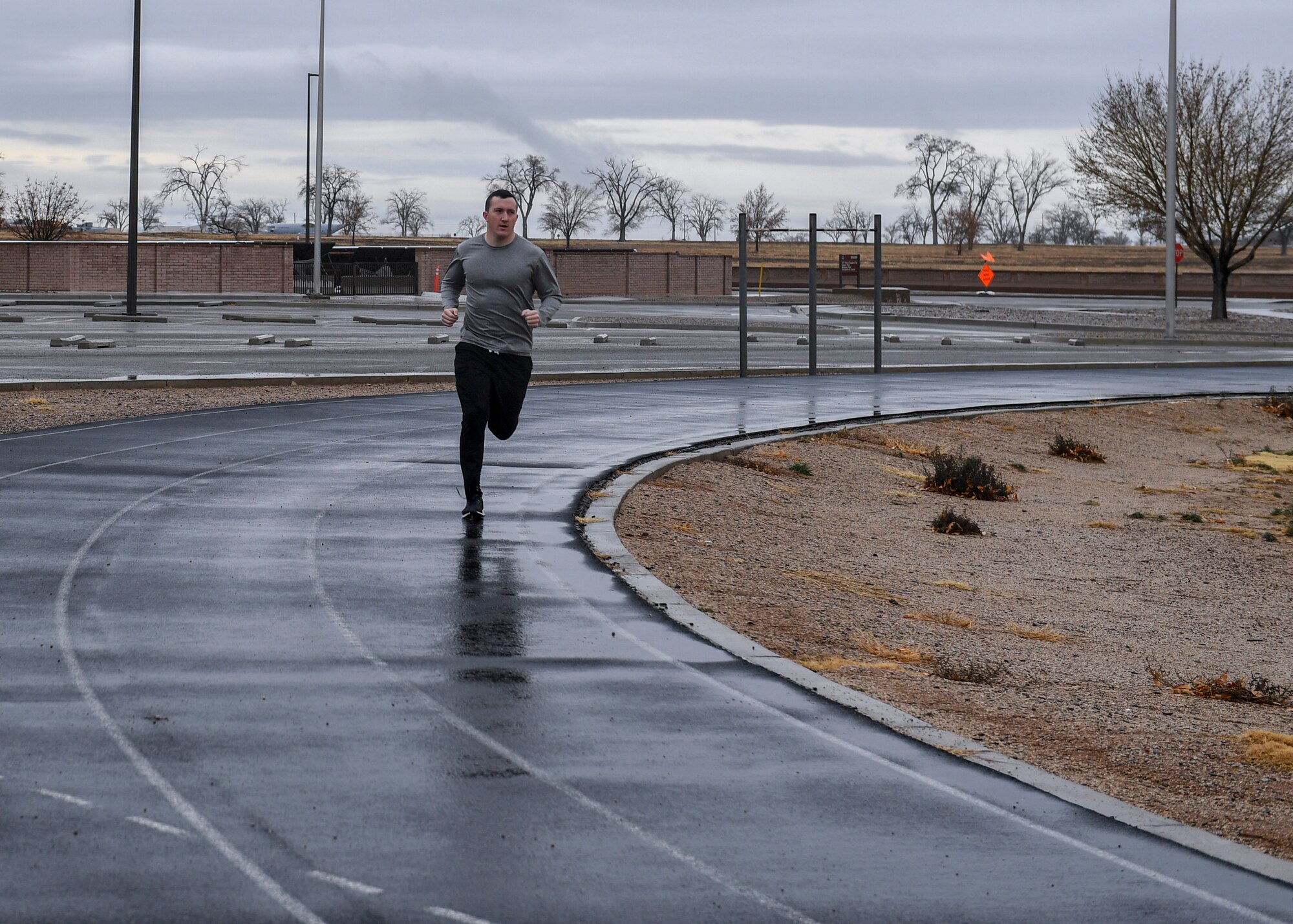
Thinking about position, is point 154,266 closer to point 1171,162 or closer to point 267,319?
point 267,319

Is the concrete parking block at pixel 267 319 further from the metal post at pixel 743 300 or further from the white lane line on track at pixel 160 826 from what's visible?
the white lane line on track at pixel 160 826

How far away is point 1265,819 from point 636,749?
85.7 inches

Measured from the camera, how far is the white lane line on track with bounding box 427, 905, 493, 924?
4.02 meters

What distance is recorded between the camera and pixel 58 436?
1401 cm

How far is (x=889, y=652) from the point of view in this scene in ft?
25.9

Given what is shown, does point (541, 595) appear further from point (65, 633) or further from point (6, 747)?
point (6, 747)

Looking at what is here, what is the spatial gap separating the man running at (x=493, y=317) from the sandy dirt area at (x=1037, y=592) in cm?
118

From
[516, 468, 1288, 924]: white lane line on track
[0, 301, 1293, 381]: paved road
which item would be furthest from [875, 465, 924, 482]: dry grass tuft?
[0, 301, 1293, 381]: paved road

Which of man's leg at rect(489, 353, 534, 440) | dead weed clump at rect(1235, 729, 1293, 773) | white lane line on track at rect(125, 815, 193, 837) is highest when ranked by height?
man's leg at rect(489, 353, 534, 440)

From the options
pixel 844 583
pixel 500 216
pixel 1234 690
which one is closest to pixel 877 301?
pixel 844 583

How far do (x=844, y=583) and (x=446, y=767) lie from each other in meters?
5.09

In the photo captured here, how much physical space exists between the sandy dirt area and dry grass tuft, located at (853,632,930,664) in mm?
20

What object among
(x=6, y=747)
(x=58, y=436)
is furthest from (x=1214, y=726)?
(x=58, y=436)

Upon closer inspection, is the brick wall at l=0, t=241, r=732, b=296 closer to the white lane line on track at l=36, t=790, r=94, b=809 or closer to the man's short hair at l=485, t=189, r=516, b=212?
the man's short hair at l=485, t=189, r=516, b=212
